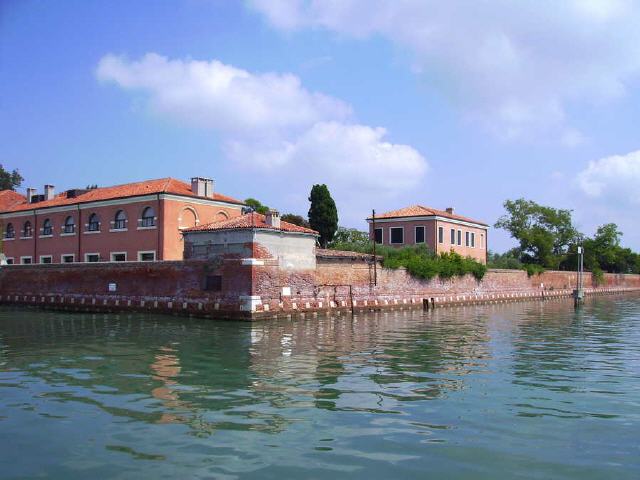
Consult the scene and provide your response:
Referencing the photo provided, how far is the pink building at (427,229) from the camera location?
151 feet

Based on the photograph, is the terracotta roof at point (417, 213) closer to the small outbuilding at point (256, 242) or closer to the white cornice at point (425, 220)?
the white cornice at point (425, 220)

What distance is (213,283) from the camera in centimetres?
2514

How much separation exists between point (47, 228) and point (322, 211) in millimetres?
18924

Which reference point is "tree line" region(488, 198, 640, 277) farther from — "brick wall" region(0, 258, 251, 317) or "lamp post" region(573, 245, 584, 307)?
"brick wall" region(0, 258, 251, 317)

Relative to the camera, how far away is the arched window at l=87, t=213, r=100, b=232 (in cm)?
3684

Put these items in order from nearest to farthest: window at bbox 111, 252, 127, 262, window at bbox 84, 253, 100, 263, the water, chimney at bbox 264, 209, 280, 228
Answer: the water, chimney at bbox 264, 209, 280, 228, window at bbox 111, 252, 127, 262, window at bbox 84, 253, 100, 263

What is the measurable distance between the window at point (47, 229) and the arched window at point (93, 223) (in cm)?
413

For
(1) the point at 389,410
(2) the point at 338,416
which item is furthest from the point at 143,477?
(1) the point at 389,410

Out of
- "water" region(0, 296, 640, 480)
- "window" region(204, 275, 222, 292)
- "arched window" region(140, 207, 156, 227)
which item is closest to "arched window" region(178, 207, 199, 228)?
"arched window" region(140, 207, 156, 227)

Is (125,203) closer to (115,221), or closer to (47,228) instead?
(115,221)

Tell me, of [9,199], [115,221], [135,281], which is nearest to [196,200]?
[115,221]

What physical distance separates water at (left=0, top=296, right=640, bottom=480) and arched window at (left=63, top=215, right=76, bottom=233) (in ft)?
75.5

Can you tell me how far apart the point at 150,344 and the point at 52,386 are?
5.88 m

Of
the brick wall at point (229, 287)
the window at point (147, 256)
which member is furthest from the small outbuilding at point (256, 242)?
the window at point (147, 256)
